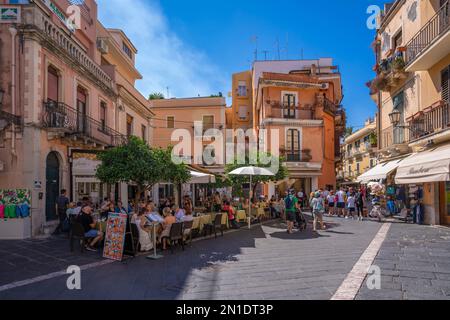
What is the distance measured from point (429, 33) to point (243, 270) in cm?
1224

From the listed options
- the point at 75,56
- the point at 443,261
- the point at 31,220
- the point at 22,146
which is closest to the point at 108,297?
the point at 443,261

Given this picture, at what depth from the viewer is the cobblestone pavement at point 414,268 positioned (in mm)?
5371

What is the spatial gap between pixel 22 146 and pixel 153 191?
12.3m

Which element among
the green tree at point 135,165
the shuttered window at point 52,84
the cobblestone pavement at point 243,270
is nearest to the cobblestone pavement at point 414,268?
the cobblestone pavement at point 243,270

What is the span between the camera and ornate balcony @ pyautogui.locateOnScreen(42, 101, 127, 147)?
1221 centimetres

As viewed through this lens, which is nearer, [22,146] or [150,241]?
[150,241]

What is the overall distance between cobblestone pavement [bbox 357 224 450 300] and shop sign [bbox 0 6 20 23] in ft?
41.1

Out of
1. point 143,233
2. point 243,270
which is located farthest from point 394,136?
point 143,233

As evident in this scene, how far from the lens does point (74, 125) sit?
1398 cm

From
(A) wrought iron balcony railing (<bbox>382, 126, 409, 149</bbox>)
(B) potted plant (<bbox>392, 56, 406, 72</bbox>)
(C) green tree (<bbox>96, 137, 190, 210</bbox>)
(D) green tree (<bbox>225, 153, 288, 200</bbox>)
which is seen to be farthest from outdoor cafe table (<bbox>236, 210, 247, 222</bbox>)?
(B) potted plant (<bbox>392, 56, 406, 72</bbox>)

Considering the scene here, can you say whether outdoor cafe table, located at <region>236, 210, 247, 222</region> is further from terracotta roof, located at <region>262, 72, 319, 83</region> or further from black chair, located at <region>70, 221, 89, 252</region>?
terracotta roof, located at <region>262, 72, 319, 83</region>

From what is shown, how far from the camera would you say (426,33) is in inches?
547

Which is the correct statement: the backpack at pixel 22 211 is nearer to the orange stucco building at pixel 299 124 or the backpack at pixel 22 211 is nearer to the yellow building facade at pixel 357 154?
the orange stucco building at pixel 299 124
